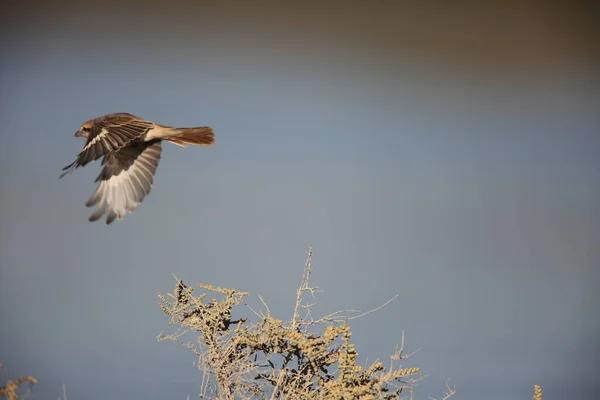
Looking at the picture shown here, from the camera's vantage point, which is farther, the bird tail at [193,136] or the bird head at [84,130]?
the bird head at [84,130]

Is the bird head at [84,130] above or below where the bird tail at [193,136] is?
below

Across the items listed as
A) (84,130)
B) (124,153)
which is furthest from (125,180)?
(84,130)

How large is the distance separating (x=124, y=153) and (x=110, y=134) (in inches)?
19.3

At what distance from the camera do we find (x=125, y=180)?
4.22 meters

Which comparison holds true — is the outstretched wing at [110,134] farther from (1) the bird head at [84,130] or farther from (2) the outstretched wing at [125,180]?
(1) the bird head at [84,130]

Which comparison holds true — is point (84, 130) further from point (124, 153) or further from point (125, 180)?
point (125, 180)

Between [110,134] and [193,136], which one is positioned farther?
[193,136]

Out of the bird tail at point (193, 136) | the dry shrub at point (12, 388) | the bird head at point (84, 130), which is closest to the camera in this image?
the dry shrub at point (12, 388)

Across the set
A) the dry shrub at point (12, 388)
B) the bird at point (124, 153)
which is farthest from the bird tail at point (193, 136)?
the dry shrub at point (12, 388)

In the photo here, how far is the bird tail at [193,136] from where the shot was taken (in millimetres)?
4434

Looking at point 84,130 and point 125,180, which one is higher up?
point 84,130

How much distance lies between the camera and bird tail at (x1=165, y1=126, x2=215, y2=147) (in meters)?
4.43

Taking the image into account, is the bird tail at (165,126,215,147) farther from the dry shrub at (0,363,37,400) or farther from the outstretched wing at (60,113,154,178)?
the dry shrub at (0,363,37,400)

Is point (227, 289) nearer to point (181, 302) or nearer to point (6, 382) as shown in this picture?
point (181, 302)
